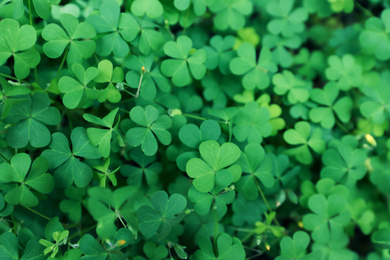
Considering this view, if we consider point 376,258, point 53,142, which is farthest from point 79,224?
point 376,258

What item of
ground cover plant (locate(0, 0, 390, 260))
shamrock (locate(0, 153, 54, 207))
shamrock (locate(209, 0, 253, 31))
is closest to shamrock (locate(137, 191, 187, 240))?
ground cover plant (locate(0, 0, 390, 260))

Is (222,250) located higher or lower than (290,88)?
lower

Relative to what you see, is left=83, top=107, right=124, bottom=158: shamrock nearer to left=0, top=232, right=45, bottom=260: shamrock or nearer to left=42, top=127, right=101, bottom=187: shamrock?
left=42, top=127, right=101, bottom=187: shamrock

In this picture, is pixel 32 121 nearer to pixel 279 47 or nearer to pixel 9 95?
pixel 9 95

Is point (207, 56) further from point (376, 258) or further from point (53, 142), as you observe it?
point (376, 258)

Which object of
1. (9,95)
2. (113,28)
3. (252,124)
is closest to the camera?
(9,95)

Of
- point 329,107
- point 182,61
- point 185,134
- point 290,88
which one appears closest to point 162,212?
point 185,134

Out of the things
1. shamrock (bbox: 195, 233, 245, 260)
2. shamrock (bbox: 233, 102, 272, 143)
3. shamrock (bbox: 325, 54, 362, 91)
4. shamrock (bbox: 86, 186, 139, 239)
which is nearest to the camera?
shamrock (bbox: 86, 186, 139, 239)
